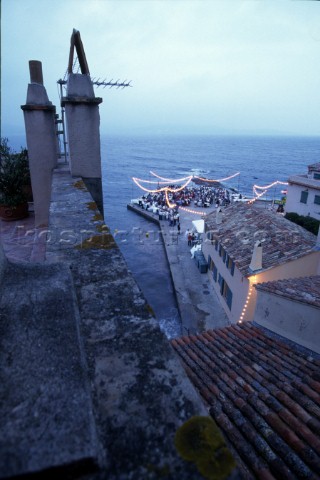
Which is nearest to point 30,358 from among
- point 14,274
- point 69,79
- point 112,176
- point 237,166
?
point 14,274

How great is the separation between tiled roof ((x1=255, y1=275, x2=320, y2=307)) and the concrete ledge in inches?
276

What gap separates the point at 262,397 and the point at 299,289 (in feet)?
14.3

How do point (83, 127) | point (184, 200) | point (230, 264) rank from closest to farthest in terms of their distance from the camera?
point (83, 127), point (230, 264), point (184, 200)

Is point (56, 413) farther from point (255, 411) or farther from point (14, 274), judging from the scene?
point (255, 411)

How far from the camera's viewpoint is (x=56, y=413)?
105 centimetres

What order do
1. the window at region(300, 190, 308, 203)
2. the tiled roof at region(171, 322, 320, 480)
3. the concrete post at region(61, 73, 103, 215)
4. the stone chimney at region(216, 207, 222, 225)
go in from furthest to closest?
1. the window at region(300, 190, 308, 203)
2. the stone chimney at region(216, 207, 222, 225)
3. the concrete post at region(61, 73, 103, 215)
4. the tiled roof at region(171, 322, 320, 480)

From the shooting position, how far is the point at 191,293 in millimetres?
18703

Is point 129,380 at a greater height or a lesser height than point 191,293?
greater

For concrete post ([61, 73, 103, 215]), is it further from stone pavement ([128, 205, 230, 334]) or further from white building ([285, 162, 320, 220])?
white building ([285, 162, 320, 220])

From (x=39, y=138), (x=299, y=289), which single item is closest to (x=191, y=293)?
(x=299, y=289)

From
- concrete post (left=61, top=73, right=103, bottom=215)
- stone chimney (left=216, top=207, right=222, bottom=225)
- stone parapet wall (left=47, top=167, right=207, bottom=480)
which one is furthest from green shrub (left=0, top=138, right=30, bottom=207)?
stone chimney (left=216, top=207, right=222, bottom=225)

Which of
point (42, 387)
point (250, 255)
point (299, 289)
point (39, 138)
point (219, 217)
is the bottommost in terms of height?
point (250, 255)

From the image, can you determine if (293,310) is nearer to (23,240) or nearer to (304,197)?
(23,240)

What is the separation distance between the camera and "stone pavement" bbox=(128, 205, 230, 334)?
1549 centimetres
